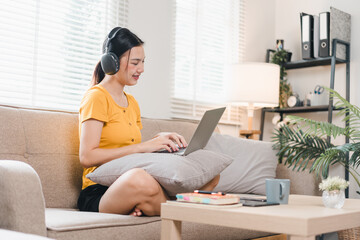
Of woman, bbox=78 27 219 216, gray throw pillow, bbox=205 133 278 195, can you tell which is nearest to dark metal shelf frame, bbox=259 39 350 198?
gray throw pillow, bbox=205 133 278 195

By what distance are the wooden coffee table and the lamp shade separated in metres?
1.88

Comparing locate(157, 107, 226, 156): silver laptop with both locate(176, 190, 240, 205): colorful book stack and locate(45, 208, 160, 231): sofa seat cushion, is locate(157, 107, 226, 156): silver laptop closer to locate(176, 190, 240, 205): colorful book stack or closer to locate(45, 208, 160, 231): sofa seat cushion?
locate(45, 208, 160, 231): sofa seat cushion

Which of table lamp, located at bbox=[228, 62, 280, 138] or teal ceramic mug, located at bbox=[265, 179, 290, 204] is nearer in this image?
teal ceramic mug, located at bbox=[265, 179, 290, 204]

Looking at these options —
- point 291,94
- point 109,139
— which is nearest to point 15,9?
point 109,139

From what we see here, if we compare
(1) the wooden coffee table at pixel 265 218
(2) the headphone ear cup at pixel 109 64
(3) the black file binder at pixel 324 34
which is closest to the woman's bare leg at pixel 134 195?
(1) the wooden coffee table at pixel 265 218

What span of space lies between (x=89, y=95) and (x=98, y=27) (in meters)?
1.01

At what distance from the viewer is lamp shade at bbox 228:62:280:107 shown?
3.40 metres

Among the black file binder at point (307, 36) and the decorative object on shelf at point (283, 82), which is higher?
the black file binder at point (307, 36)

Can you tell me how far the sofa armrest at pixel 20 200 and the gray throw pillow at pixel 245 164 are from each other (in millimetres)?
1366

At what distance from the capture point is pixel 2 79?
247cm

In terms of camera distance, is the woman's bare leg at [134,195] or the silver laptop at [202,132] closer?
the woman's bare leg at [134,195]

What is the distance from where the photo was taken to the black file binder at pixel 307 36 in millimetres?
3740

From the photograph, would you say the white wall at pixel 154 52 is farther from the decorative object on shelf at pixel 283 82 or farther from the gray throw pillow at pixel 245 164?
the decorative object on shelf at pixel 283 82

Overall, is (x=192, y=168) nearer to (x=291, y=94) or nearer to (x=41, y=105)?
(x=41, y=105)
